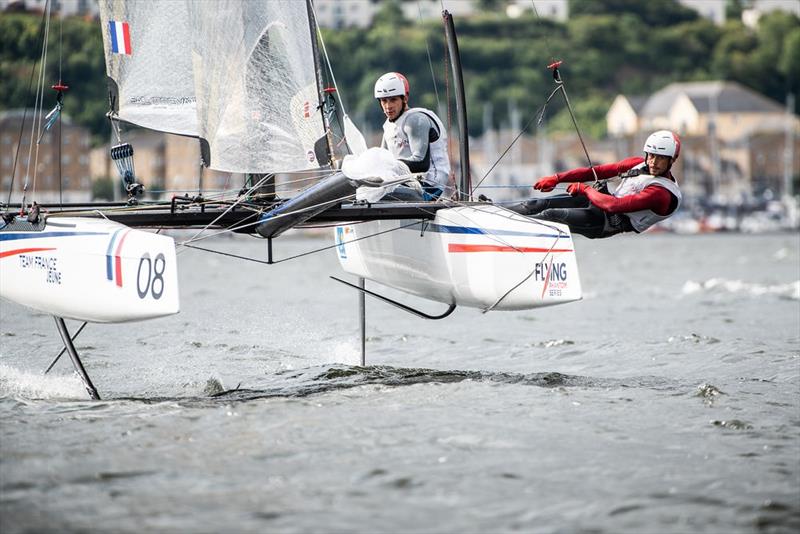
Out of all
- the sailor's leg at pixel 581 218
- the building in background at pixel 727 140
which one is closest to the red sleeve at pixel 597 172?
the sailor's leg at pixel 581 218

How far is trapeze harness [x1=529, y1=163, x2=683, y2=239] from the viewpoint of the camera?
24.2ft

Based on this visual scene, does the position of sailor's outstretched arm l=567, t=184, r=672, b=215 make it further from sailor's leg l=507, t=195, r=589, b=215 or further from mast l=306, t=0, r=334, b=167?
mast l=306, t=0, r=334, b=167

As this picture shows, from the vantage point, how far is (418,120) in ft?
24.6

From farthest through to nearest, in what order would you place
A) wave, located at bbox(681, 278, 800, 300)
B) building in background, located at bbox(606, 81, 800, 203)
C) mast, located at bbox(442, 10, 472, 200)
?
A: building in background, located at bbox(606, 81, 800, 203) → wave, located at bbox(681, 278, 800, 300) → mast, located at bbox(442, 10, 472, 200)

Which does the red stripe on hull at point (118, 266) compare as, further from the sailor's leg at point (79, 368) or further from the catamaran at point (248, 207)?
the sailor's leg at point (79, 368)

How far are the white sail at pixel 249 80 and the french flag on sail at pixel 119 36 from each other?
0.44 metres

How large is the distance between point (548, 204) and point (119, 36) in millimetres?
2869

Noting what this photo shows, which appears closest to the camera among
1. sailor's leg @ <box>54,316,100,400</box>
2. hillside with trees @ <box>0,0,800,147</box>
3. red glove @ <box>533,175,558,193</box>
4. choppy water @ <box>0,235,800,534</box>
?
choppy water @ <box>0,235,800,534</box>

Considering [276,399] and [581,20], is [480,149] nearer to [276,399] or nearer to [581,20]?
[581,20]

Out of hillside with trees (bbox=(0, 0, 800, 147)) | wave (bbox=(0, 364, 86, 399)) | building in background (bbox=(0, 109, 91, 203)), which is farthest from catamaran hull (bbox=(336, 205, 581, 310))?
hillside with trees (bbox=(0, 0, 800, 147))

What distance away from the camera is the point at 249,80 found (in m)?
7.90

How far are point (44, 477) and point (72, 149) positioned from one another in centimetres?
6622

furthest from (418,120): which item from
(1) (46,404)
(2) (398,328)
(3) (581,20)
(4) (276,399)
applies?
(3) (581,20)

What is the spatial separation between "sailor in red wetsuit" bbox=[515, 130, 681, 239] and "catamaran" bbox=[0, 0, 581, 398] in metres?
0.28
